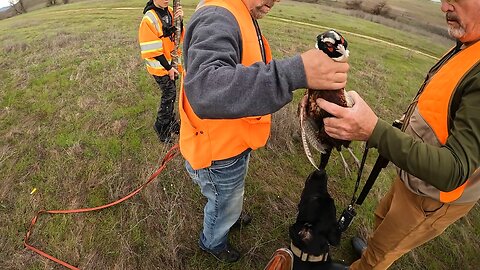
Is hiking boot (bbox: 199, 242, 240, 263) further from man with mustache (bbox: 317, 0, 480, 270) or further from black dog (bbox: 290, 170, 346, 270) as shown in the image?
man with mustache (bbox: 317, 0, 480, 270)

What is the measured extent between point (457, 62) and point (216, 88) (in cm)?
146

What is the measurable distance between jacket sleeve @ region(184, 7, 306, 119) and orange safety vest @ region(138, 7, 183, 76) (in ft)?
10.8

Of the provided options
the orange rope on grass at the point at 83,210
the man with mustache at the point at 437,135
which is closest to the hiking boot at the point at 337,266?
the man with mustache at the point at 437,135

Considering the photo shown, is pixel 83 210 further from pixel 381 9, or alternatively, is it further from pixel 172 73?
pixel 381 9

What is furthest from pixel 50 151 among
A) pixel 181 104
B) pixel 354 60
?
pixel 354 60

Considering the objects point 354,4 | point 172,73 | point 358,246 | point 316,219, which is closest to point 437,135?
point 316,219

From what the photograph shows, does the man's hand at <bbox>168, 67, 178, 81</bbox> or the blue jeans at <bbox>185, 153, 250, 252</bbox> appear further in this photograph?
the man's hand at <bbox>168, 67, 178, 81</bbox>

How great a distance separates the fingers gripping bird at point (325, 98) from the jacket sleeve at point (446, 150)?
23 cm

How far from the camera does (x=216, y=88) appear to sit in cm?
130

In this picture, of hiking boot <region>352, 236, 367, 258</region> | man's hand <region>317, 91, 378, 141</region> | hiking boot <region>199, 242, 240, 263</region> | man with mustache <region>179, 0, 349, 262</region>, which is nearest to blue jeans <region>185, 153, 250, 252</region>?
man with mustache <region>179, 0, 349, 262</region>

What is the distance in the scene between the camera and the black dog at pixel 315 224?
7.64 feet

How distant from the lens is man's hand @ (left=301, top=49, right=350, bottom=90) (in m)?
1.28

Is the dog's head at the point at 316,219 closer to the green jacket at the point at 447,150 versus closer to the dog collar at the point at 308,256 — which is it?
the dog collar at the point at 308,256

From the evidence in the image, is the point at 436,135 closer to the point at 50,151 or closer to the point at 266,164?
the point at 266,164
